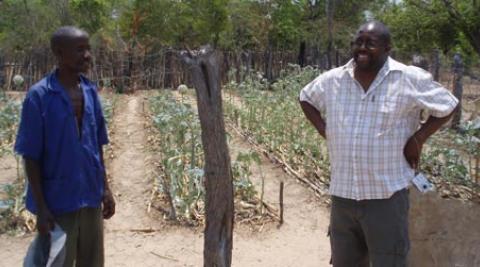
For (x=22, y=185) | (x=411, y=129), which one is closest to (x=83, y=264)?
(x=411, y=129)

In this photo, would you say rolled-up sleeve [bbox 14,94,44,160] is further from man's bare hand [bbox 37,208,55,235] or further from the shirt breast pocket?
the shirt breast pocket

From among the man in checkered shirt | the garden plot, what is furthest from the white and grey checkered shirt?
the garden plot

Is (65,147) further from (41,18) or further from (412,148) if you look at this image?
(41,18)

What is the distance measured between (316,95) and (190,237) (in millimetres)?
2309

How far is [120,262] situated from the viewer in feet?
13.6

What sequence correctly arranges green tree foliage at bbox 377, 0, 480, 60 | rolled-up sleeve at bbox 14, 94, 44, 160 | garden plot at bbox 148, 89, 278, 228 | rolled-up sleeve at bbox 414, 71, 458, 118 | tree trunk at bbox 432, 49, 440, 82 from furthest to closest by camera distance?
green tree foliage at bbox 377, 0, 480, 60 < tree trunk at bbox 432, 49, 440, 82 < garden plot at bbox 148, 89, 278, 228 < rolled-up sleeve at bbox 414, 71, 458, 118 < rolled-up sleeve at bbox 14, 94, 44, 160

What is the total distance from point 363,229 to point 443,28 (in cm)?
1376

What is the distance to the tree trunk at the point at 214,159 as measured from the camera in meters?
2.50

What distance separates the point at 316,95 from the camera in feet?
8.76

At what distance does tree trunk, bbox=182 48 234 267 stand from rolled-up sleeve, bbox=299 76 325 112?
1.43 ft

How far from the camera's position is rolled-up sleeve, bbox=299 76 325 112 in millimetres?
2645

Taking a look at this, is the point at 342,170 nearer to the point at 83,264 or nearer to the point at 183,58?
the point at 183,58

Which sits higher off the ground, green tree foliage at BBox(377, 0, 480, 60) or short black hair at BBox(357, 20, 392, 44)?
green tree foliage at BBox(377, 0, 480, 60)

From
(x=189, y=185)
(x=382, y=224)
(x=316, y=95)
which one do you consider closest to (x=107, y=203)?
(x=316, y=95)
